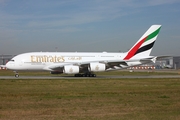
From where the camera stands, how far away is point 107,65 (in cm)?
4234

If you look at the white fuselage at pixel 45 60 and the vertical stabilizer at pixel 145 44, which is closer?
the white fuselage at pixel 45 60

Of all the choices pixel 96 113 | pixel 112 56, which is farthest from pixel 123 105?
pixel 112 56

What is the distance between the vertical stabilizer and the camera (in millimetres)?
43438

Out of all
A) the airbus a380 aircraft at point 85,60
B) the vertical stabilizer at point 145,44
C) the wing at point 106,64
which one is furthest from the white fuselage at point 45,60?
the vertical stabilizer at point 145,44

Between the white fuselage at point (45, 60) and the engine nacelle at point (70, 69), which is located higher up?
the white fuselage at point (45, 60)

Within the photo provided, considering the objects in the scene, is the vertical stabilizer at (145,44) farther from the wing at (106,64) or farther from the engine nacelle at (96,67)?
the engine nacelle at (96,67)

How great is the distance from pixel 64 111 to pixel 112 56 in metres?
33.7

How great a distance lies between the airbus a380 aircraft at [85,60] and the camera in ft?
132

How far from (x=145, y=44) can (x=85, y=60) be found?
941 centimetres

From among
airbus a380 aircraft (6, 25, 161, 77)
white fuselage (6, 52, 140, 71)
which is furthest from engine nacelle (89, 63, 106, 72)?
white fuselage (6, 52, 140, 71)

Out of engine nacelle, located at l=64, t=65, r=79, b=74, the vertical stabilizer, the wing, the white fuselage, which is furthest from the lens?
the vertical stabilizer

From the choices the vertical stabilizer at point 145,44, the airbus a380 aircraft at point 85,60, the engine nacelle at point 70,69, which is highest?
the vertical stabilizer at point 145,44

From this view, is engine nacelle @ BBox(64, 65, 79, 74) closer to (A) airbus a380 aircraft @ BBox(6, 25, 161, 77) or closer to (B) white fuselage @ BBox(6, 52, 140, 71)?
(A) airbus a380 aircraft @ BBox(6, 25, 161, 77)

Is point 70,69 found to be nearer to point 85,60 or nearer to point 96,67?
point 96,67
